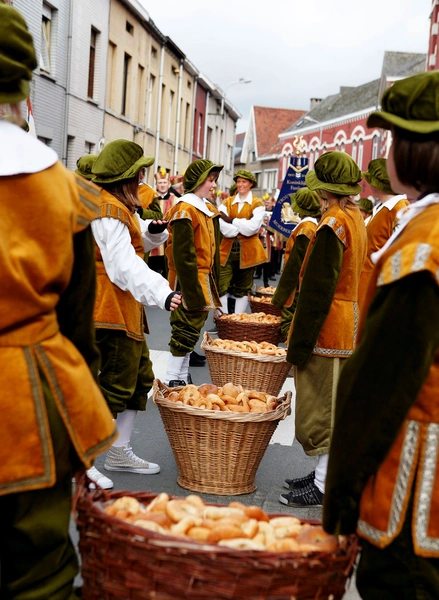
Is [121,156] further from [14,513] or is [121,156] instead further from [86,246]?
[14,513]

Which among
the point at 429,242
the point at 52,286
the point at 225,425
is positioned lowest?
the point at 225,425

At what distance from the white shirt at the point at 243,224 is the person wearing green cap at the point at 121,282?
610cm

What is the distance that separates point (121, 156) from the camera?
4.65 metres

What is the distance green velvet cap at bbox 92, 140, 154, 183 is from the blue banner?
9.18m

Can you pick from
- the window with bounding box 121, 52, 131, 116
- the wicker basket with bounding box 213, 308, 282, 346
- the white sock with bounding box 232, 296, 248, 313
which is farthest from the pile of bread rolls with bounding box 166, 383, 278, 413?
the window with bounding box 121, 52, 131, 116

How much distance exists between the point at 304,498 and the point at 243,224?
7133mm

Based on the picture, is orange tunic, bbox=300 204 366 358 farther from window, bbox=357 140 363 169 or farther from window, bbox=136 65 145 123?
window, bbox=357 140 363 169

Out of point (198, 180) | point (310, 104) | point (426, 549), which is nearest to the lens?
point (426, 549)

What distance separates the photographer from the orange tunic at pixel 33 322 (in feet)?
6.98

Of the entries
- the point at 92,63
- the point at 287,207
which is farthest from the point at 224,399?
the point at 92,63

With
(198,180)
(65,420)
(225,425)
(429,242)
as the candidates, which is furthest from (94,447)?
(198,180)

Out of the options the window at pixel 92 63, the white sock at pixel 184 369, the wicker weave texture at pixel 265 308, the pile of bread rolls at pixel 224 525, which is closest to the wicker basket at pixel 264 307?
the wicker weave texture at pixel 265 308

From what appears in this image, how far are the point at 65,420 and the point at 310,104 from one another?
73370 mm

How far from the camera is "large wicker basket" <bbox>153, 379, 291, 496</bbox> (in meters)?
4.60
